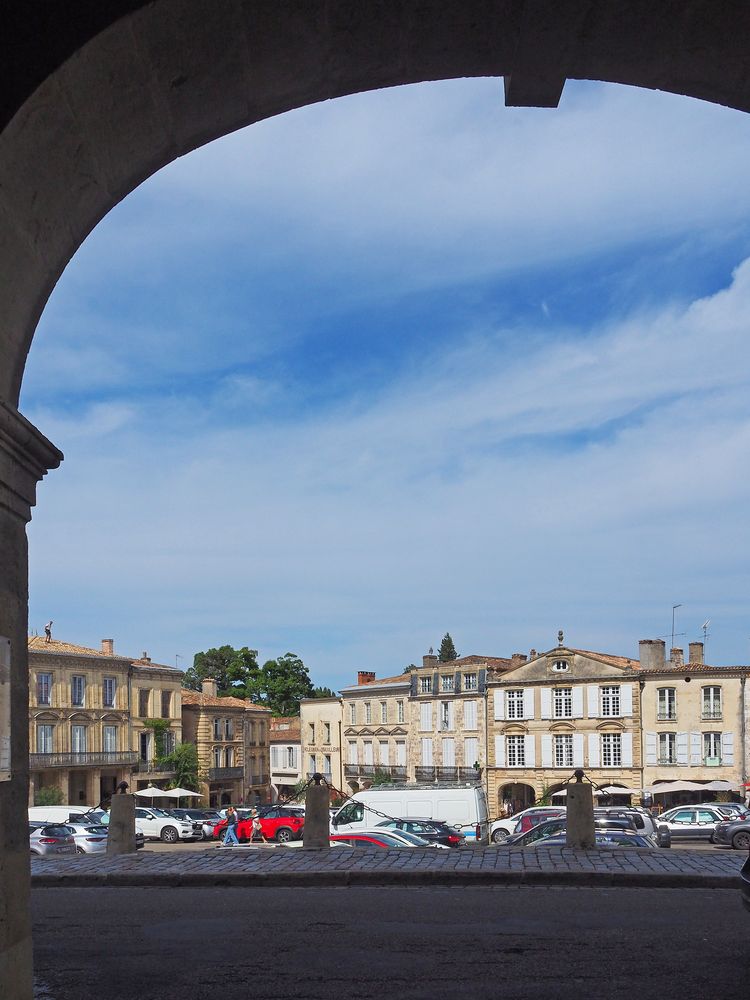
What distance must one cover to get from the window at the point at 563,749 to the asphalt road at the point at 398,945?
47745mm

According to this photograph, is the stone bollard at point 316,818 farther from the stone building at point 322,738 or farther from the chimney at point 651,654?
the stone building at point 322,738

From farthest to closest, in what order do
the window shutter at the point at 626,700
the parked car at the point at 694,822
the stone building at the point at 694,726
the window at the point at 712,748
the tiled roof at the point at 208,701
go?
1. the tiled roof at the point at 208,701
2. the window shutter at the point at 626,700
3. the window at the point at 712,748
4. the stone building at the point at 694,726
5. the parked car at the point at 694,822

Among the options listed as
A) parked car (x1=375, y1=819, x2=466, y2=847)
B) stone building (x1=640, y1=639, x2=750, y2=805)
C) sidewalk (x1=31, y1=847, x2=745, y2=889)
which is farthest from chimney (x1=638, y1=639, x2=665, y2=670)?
sidewalk (x1=31, y1=847, x2=745, y2=889)

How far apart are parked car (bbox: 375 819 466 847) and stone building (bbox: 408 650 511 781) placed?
33.4 m

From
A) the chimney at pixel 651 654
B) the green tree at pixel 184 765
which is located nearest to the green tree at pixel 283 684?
the green tree at pixel 184 765

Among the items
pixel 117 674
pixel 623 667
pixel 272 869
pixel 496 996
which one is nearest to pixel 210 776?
pixel 117 674

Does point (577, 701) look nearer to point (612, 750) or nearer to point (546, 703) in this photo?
point (546, 703)

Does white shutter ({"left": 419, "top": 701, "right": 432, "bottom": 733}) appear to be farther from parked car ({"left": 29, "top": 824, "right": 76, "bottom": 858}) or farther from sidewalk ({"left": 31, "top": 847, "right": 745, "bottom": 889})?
sidewalk ({"left": 31, "top": 847, "right": 745, "bottom": 889})

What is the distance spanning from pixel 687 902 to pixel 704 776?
149ft

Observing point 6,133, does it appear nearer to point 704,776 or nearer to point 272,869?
point 272,869

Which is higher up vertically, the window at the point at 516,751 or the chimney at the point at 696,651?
the chimney at the point at 696,651

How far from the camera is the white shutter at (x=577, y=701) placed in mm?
58125

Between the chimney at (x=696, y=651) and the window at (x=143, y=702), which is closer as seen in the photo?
the chimney at (x=696, y=651)

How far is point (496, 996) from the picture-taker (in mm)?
6711
